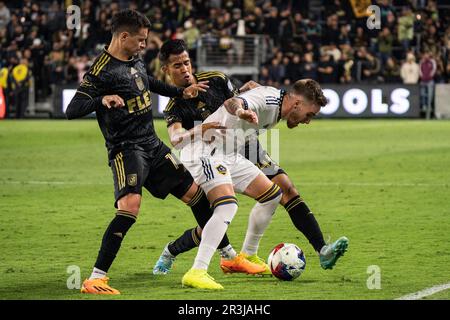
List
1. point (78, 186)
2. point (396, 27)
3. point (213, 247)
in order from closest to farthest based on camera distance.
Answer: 1. point (213, 247)
2. point (78, 186)
3. point (396, 27)

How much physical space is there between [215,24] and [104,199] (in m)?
22.1

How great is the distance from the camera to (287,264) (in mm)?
9016

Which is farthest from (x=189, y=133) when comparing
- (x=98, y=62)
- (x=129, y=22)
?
(x=129, y=22)

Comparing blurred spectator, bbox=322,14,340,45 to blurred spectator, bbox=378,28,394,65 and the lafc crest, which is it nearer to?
blurred spectator, bbox=378,28,394,65

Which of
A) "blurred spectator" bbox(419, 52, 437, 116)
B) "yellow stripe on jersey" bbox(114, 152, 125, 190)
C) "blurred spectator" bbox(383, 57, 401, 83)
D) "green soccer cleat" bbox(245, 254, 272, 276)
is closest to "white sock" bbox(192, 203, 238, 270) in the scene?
"yellow stripe on jersey" bbox(114, 152, 125, 190)

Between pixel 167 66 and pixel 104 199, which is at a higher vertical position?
pixel 167 66

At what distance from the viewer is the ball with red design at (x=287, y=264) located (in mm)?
9016

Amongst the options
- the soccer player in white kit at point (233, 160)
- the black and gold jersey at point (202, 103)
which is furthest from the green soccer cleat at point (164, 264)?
the black and gold jersey at point (202, 103)

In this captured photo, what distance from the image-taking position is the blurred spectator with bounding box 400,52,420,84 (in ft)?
106

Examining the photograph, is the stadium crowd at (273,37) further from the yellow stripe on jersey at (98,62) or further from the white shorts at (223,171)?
the yellow stripe on jersey at (98,62)

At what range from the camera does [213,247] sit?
28.3 feet

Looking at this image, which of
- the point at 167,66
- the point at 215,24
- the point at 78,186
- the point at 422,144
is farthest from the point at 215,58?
the point at 167,66

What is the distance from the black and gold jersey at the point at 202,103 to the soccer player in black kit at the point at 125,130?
1.69 ft

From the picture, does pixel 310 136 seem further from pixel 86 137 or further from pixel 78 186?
pixel 78 186
